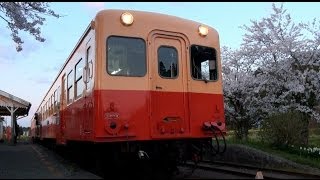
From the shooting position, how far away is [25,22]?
15.0 m

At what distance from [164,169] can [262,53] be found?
1677 cm

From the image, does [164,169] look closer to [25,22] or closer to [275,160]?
[275,160]

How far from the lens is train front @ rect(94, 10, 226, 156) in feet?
30.0

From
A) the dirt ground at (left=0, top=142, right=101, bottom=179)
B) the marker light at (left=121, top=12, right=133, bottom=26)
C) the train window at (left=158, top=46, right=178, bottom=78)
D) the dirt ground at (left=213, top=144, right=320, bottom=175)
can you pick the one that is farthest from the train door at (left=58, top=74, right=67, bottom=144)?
the dirt ground at (left=213, top=144, right=320, bottom=175)

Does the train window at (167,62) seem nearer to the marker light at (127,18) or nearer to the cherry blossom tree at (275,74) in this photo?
the marker light at (127,18)

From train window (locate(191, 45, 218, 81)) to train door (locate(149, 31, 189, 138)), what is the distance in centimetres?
26

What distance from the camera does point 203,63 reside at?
1052cm

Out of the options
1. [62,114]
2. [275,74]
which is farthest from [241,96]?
[62,114]

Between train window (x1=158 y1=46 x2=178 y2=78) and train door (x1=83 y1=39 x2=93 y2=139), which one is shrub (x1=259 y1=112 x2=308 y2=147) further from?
train door (x1=83 y1=39 x2=93 y2=139)

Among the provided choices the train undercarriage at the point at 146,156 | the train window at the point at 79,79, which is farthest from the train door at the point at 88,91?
the train window at the point at 79,79

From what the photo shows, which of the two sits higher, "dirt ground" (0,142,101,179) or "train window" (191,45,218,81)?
"train window" (191,45,218,81)

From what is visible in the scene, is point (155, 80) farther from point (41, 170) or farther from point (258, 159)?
point (258, 159)

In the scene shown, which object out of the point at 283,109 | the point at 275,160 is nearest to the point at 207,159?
the point at 275,160

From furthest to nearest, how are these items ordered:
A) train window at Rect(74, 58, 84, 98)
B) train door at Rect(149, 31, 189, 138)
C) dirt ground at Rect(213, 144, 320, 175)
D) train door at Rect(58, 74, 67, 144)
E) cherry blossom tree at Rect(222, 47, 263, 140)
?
cherry blossom tree at Rect(222, 47, 263, 140) < dirt ground at Rect(213, 144, 320, 175) < train door at Rect(58, 74, 67, 144) < train window at Rect(74, 58, 84, 98) < train door at Rect(149, 31, 189, 138)
